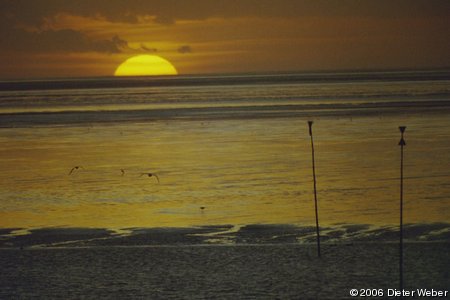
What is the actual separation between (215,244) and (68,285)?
14.8 feet

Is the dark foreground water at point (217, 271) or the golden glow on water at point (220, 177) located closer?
the dark foreground water at point (217, 271)

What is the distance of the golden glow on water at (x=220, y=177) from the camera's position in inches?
950

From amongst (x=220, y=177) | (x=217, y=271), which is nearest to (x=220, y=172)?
(x=220, y=177)

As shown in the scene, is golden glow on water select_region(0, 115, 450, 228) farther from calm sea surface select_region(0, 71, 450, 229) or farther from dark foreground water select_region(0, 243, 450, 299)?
dark foreground water select_region(0, 243, 450, 299)

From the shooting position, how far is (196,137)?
48344 mm

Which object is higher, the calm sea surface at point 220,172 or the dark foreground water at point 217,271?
the calm sea surface at point 220,172

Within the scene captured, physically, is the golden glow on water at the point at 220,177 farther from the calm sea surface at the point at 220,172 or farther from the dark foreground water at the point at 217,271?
the dark foreground water at the point at 217,271

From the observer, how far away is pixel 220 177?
1238 inches

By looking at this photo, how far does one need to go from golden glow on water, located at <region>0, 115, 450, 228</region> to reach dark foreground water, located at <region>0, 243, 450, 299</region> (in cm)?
362

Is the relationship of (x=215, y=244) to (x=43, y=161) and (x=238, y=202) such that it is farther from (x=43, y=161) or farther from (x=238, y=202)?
(x=43, y=161)

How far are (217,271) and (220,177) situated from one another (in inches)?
554

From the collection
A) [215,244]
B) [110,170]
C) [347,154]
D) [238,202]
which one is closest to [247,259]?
[215,244]

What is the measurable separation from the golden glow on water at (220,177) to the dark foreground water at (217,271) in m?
3.62

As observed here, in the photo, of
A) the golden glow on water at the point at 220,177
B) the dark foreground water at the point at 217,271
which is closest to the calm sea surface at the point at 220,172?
the golden glow on water at the point at 220,177
